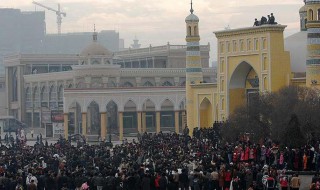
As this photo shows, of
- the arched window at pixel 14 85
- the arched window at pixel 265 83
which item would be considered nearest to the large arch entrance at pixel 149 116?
the arched window at pixel 14 85

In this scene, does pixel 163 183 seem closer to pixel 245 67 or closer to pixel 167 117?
pixel 245 67

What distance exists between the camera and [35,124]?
315ft

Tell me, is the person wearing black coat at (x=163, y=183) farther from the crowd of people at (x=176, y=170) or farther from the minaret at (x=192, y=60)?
the minaret at (x=192, y=60)

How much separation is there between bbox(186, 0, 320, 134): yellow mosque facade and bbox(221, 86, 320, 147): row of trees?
3.67 meters

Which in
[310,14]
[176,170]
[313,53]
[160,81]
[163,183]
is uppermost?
[310,14]

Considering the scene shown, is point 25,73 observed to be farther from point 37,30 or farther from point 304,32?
point 37,30

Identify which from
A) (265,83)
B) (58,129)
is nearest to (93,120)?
(58,129)

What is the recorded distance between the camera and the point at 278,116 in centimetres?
4562

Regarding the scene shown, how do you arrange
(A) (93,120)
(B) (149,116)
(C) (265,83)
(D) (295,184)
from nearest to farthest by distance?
(D) (295,184), (C) (265,83), (A) (93,120), (B) (149,116)

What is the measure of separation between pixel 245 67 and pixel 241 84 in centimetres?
94

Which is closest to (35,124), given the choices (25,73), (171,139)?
(25,73)

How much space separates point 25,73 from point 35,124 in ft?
18.8

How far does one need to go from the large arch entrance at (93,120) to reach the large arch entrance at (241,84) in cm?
2044

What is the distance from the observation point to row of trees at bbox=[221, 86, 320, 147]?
4178 centimetres
